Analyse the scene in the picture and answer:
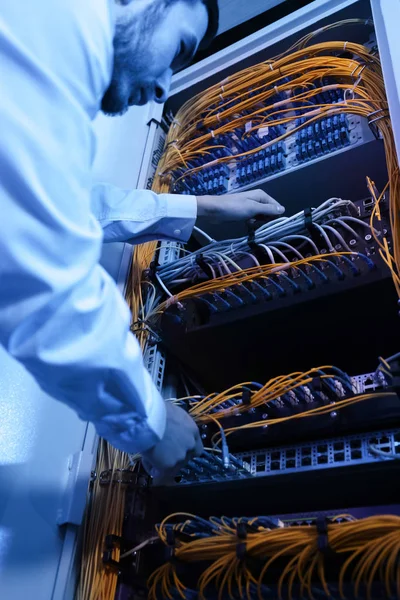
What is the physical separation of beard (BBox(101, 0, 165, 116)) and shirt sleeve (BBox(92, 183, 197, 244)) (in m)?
0.33

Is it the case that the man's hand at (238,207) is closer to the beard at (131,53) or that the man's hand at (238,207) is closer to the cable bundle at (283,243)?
the cable bundle at (283,243)

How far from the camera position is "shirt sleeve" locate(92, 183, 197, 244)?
128cm

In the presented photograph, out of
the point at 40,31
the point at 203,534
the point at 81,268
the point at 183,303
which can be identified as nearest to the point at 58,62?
the point at 40,31

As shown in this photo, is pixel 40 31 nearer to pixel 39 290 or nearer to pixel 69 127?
pixel 69 127

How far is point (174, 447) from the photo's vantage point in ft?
2.90

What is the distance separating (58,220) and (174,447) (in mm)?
396

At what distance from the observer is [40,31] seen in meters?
0.72

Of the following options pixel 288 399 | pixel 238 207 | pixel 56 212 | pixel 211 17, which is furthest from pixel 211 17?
pixel 288 399

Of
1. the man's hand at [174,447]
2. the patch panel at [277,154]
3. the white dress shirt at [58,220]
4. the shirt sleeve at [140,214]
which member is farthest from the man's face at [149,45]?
the man's hand at [174,447]

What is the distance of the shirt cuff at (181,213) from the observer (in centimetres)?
130

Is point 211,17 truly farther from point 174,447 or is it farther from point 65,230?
point 174,447

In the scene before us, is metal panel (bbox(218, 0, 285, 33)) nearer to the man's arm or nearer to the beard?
the man's arm

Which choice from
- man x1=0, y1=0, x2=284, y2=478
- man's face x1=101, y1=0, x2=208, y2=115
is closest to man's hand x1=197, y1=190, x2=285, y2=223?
man's face x1=101, y1=0, x2=208, y2=115

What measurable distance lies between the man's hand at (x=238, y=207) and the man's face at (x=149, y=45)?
342 mm
